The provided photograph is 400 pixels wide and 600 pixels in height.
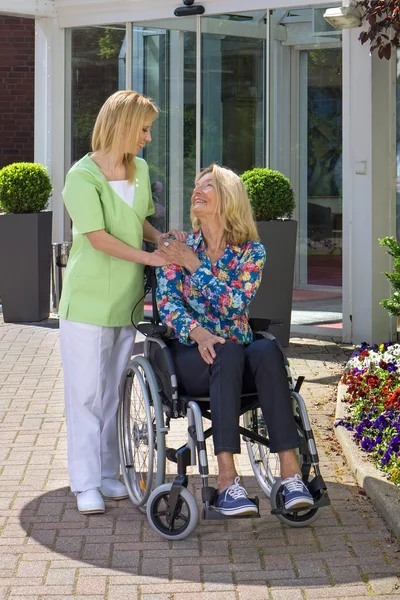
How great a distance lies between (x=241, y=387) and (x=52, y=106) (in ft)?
23.4

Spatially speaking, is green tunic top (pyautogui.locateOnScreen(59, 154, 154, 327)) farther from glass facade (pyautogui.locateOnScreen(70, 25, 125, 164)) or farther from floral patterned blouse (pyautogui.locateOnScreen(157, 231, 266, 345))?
glass facade (pyautogui.locateOnScreen(70, 25, 125, 164))

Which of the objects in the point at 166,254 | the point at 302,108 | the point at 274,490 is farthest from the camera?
the point at 302,108

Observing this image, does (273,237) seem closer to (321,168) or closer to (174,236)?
(321,168)

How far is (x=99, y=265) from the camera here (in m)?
4.74

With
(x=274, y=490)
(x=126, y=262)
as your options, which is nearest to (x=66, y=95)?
(x=126, y=262)

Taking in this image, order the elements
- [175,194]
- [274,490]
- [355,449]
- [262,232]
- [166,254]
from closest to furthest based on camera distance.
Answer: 1. [274,490]
2. [166,254]
3. [355,449]
4. [262,232]
5. [175,194]

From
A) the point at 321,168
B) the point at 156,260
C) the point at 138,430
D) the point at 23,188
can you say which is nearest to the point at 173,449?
the point at 138,430

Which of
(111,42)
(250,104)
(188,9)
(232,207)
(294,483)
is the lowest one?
(294,483)

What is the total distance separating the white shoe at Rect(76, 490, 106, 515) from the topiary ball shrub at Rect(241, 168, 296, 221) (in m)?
4.10

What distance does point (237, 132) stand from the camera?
10078 mm

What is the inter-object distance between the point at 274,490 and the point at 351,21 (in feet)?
16.9

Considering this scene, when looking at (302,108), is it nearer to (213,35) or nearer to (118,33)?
(213,35)

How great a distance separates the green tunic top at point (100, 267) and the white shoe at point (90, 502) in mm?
726

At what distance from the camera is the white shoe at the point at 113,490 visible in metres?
4.88
